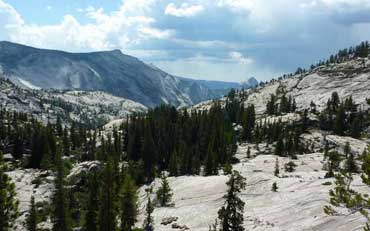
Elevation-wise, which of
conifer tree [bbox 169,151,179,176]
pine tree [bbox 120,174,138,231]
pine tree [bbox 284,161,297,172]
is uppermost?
pine tree [bbox 120,174,138,231]

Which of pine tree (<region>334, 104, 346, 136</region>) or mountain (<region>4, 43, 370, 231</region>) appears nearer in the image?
mountain (<region>4, 43, 370, 231</region>)

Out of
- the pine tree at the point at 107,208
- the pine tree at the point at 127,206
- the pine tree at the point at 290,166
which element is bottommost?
the pine tree at the point at 290,166

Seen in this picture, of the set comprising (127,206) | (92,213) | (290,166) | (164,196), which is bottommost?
(164,196)

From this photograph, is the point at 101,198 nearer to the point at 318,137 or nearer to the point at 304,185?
the point at 304,185

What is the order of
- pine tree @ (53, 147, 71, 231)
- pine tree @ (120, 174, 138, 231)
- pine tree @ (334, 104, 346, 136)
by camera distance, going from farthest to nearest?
1. pine tree @ (334, 104, 346, 136)
2. pine tree @ (120, 174, 138, 231)
3. pine tree @ (53, 147, 71, 231)

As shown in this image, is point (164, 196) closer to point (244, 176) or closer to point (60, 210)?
point (244, 176)

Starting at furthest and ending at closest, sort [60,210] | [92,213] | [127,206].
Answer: [92,213], [127,206], [60,210]

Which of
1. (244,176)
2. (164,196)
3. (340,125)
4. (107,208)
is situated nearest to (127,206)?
(107,208)

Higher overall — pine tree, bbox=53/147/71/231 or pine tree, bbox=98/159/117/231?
pine tree, bbox=98/159/117/231

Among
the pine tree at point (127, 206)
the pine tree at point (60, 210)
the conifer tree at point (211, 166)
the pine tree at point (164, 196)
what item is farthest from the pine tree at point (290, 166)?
the pine tree at point (60, 210)

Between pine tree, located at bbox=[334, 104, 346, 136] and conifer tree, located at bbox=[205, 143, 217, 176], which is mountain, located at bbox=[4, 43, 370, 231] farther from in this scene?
pine tree, located at bbox=[334, 104, 346, 136]

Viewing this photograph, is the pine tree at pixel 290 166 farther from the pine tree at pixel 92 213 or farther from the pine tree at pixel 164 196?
the pine tree at pixel 92 213

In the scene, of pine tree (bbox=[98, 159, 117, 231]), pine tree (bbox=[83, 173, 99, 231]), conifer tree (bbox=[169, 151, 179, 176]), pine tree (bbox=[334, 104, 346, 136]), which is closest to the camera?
pine tree (bbox=[98, 159, 117, 231])

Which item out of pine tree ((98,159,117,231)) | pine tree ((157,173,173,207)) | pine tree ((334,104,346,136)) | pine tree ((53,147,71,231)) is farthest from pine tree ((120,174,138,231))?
pine tree ((334,104,346,136))
